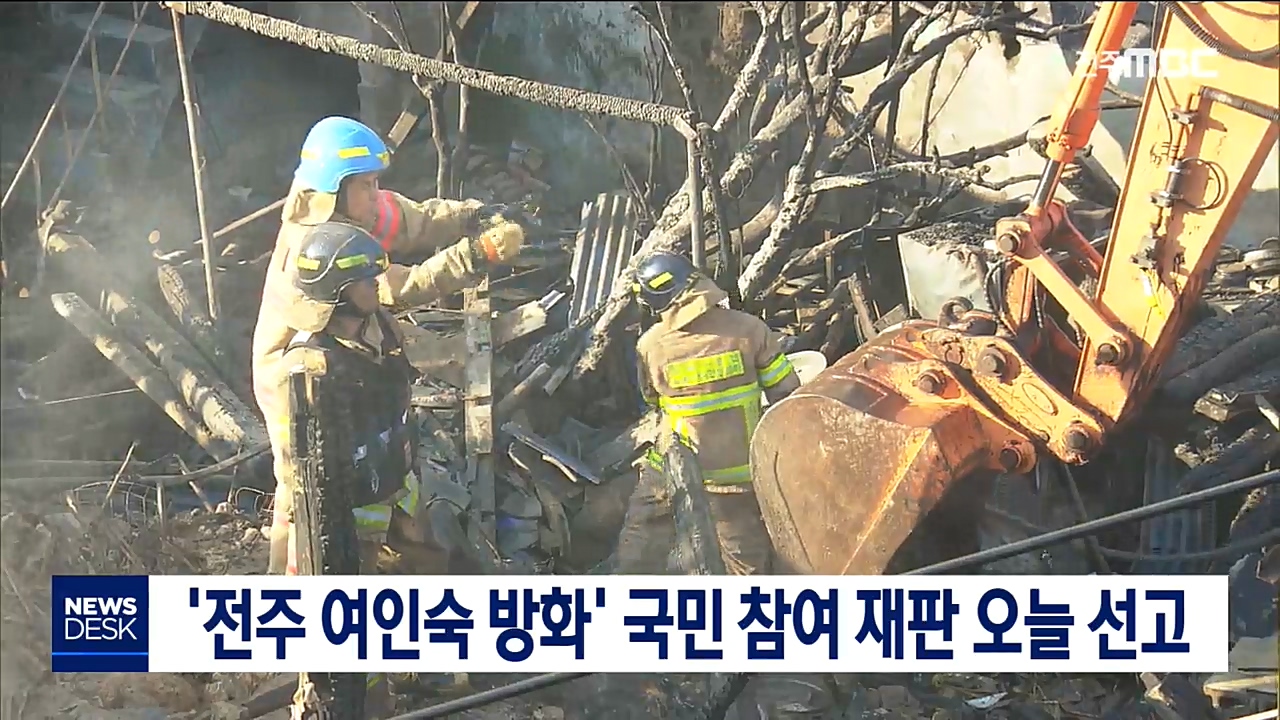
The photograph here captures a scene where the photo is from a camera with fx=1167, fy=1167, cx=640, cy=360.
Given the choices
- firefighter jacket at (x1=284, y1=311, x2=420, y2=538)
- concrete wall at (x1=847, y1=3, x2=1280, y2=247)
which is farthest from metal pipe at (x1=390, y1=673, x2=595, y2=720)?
concrete wall at (x1=847, y1=3, x2=1280, y2=247)

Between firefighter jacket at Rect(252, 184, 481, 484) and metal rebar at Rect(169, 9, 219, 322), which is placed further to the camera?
metal rebar at Rect(169, 9, 219, 322)

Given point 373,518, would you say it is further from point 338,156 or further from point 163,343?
point 338,156

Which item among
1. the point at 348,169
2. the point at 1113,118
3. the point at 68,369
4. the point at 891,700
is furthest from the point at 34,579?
the point at 1113,118

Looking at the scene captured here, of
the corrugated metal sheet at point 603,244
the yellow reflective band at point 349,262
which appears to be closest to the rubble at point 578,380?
the corrugated metal sheet at point 603,244

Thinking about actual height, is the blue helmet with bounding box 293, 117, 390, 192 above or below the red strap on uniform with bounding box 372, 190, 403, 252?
above

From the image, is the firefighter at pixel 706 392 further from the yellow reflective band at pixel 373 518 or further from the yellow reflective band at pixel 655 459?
the yellow reflective band at pixel 373 518

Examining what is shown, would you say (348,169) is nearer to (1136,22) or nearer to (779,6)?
(779,6)

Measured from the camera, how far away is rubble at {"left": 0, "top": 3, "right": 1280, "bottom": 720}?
322 cm

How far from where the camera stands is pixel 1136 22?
3039 millimetres

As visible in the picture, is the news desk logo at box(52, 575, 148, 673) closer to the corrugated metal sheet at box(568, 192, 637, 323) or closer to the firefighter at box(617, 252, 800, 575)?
the firefighter at box(617, 252, 800, 575)

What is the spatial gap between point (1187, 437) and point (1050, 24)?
3.92 ft

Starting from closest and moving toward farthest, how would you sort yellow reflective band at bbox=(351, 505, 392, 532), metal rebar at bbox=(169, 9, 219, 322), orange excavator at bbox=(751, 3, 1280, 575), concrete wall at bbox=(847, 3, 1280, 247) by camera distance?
orange excavator at bbox=(751, 3, 1280, 575) < concrete wall at bbox=(847, 3, 1280, 247) < yellow reflective band at bbox=(351, 505, 392, 532) < metal rebar at bbox=(169, 9, 219, 322)

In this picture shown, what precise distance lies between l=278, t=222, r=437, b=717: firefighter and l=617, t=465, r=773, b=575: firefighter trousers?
54 centimetres

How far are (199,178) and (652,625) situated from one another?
1.87 metres
